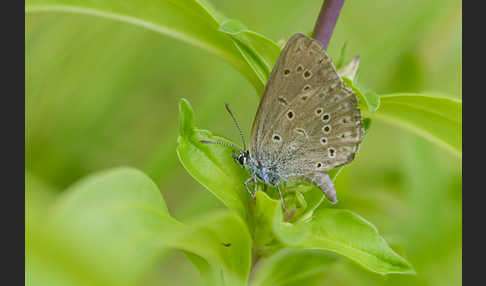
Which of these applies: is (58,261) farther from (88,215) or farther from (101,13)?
(101,13)

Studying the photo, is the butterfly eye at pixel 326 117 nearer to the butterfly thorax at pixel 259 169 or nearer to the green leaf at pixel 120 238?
the butterfly thorax at pixel 259 169

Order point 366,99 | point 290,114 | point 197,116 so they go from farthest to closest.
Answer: point 197,116 < point 290,114 < point 366,99

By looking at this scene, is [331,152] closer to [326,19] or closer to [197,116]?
[326,19]

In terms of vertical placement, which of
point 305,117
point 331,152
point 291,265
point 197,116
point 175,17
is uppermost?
point 175,17

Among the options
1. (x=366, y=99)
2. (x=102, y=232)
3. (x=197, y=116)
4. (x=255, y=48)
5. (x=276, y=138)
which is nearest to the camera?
(x=102, y=232)

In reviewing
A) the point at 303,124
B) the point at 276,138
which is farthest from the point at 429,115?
the point at 276,138

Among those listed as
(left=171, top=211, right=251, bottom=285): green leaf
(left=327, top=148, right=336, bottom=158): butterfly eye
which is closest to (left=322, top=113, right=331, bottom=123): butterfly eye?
(left=327, top=148, right=336, bottom=158): butterfly eye
